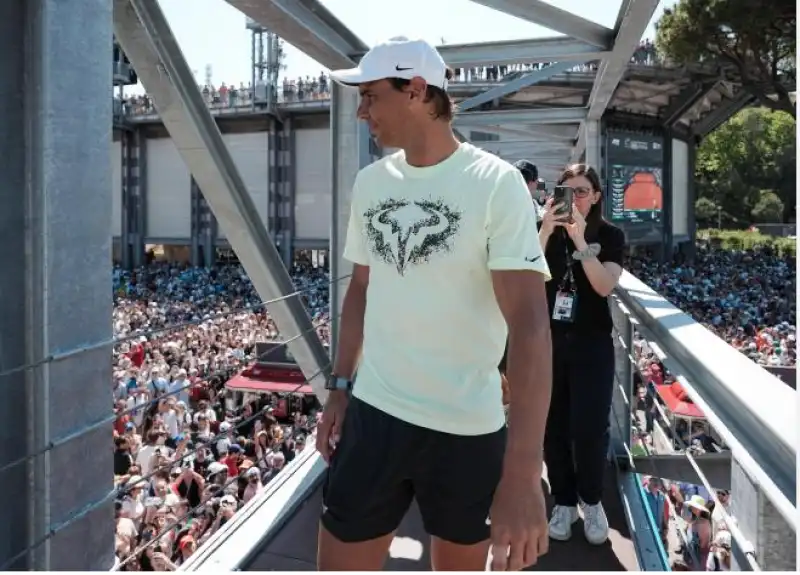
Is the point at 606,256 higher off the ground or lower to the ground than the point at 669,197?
lower

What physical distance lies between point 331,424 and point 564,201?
136 cm

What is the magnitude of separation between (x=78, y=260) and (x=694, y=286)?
26385mm

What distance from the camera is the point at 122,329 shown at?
18641mm

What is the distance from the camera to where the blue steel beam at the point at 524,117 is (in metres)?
7.00

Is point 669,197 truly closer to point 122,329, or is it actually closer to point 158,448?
point 122,329

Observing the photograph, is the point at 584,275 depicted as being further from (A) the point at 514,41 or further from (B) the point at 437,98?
(A) the point at 514,41

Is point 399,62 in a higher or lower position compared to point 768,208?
lower

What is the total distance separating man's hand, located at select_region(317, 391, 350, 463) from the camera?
1983 millimetres

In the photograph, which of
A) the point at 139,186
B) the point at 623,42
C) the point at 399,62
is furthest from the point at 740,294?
the point at 139,186

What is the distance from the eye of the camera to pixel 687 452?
2012 millimetres

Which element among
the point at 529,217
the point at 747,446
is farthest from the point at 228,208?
the point at 747,446

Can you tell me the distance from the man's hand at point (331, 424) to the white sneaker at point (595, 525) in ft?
4.48

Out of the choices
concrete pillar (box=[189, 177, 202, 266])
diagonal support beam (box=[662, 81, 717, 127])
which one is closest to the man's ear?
diagonal support beam (box=[662, 81, 717, 127])

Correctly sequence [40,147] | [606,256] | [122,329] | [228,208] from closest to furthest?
1. [40,147]
2. [606,256]
3. [228,208]
4. [122,329]
